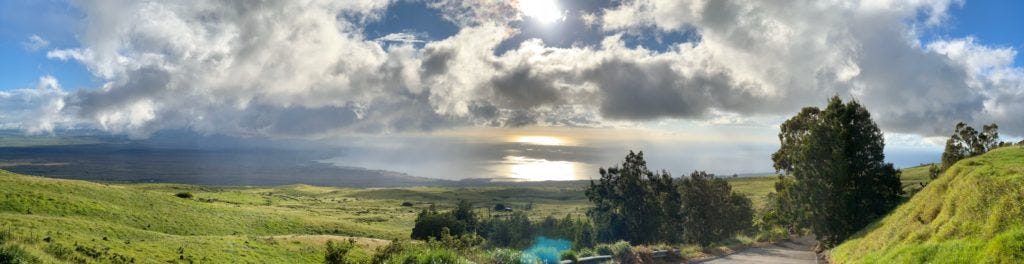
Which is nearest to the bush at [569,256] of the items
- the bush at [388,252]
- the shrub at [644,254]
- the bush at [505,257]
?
the bush at [505,257]

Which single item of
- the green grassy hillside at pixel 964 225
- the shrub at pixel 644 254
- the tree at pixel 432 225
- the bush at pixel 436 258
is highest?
the green grassy hillside at pixel 964 225

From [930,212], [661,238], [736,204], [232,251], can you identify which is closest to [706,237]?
[661,238]

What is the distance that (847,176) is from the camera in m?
42.8

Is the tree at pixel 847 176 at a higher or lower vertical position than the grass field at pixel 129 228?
higher

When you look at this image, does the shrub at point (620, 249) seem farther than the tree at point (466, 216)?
No

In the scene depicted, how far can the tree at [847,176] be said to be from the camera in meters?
42.2

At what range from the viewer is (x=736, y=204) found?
89.9m

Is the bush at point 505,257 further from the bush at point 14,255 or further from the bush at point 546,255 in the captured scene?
the bush at point 14,255

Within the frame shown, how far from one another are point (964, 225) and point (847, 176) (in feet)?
86.5

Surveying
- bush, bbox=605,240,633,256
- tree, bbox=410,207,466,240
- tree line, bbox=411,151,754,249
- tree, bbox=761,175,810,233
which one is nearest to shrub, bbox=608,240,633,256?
bush, bbox=605,240,633,256

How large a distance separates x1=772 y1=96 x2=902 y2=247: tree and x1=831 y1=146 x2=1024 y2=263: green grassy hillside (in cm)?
1473

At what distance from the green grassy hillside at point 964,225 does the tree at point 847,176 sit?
1473cm

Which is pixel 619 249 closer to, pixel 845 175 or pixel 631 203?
pixel 845 175

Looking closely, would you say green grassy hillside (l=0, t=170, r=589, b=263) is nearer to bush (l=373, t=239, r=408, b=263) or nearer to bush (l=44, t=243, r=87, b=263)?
bush (l=44, t=243, r=87, b=263)
